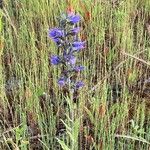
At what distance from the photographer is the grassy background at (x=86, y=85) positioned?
186 centimetres

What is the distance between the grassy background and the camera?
1.86 meters

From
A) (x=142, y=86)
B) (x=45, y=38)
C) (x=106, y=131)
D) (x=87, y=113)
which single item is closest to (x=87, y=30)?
(x=45, y=38)

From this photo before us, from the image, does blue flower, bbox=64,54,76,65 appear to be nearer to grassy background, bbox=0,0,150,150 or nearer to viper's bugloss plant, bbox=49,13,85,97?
viper's bugloss plant, bbox=49,13,85,97

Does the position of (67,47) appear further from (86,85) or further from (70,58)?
(86,85)

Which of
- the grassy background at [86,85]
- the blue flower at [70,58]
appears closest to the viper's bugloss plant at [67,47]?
the blue flower at [70,58]

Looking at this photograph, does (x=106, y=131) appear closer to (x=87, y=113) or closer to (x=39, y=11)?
(x=87, y=113)

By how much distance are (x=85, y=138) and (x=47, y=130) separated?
0.22 metres

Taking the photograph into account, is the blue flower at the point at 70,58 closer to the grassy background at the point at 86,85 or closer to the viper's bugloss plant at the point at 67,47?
the viper's bugloss plant at the point at 67,47

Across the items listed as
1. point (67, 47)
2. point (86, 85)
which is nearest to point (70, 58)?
point (67, 47)

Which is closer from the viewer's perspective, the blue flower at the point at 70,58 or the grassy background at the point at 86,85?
the blue flower at the point at 70,58

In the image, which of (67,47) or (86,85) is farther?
(86,85)

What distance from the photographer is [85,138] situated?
6.37 feet

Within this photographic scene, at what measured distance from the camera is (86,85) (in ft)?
7.11

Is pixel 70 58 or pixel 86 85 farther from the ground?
pixel 70 58
